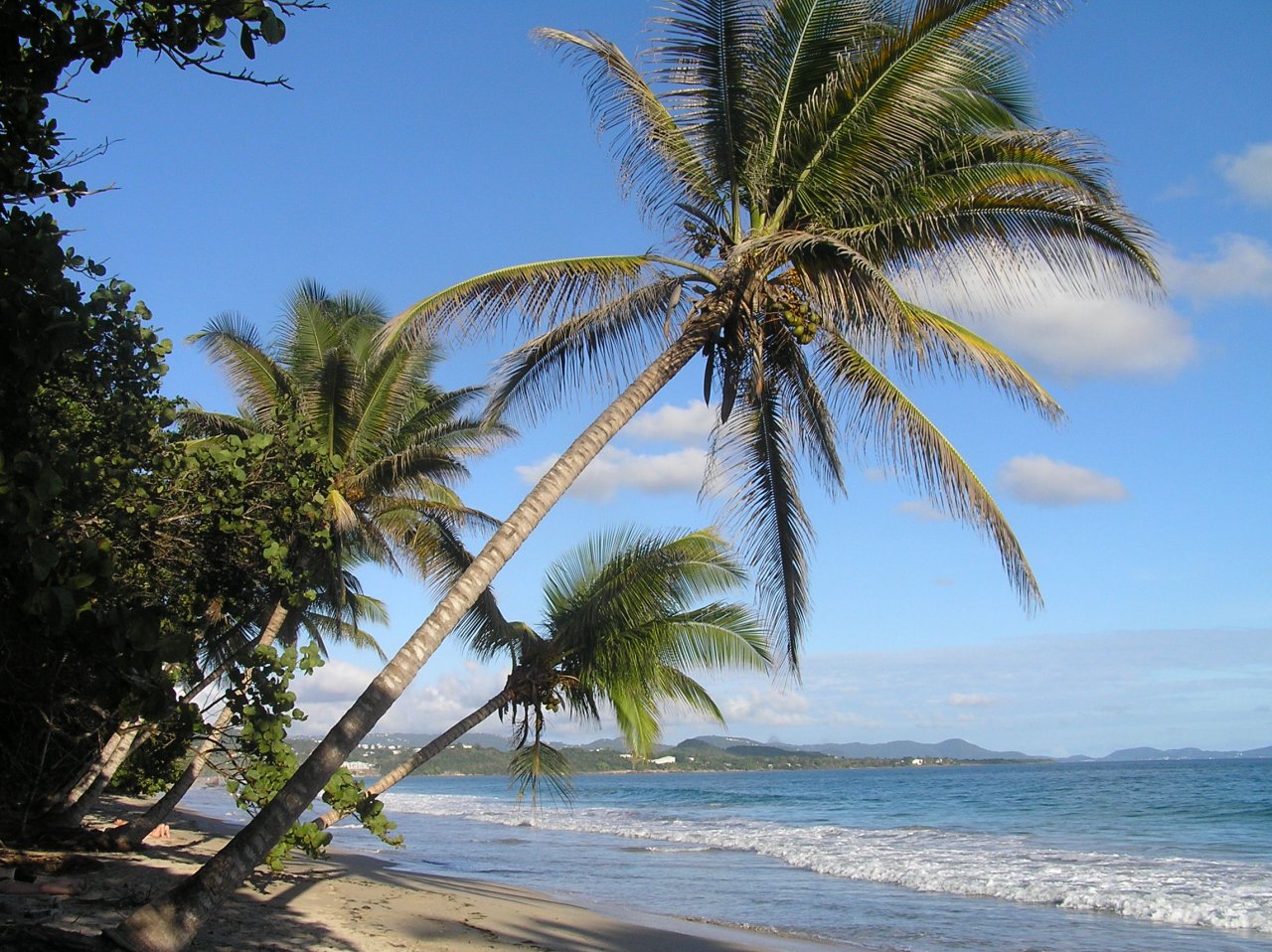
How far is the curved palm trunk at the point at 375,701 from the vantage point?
17.8ft

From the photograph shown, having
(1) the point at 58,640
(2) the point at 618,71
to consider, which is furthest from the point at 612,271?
(1) the point at 58,640

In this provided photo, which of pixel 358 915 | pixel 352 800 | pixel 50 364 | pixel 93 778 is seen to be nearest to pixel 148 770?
pixel 93 778

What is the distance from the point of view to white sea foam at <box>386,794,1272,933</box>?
537 inches

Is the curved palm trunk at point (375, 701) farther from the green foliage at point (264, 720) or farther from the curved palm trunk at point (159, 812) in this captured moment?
the curved palm trunk at point (159, 812)

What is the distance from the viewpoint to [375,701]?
6246 mm

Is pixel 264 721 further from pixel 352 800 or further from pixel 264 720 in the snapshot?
pixel 352 800

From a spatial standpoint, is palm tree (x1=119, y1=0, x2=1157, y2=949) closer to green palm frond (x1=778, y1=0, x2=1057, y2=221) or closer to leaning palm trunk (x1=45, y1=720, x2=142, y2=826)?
green palm frond (x1=778, y1=0, x2=1057, y2=221)

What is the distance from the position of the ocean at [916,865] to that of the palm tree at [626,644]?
297 cm

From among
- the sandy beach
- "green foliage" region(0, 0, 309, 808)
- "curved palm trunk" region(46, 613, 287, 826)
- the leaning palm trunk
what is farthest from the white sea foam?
"green foliage" region(0, 0, 309, 808)

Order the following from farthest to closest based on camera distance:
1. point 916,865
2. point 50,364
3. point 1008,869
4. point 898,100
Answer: point 916,865 < point 1008,869 < point 898,100 < point 50,364

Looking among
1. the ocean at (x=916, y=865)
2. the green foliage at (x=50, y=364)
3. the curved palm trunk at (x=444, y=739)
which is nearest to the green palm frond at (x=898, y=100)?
the green foliage at (x=50, y=364)

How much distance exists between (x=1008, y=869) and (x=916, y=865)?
5.26ft

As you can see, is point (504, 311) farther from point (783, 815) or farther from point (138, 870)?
point (783, 815)

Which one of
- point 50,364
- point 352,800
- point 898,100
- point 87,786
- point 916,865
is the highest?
point 898,100
